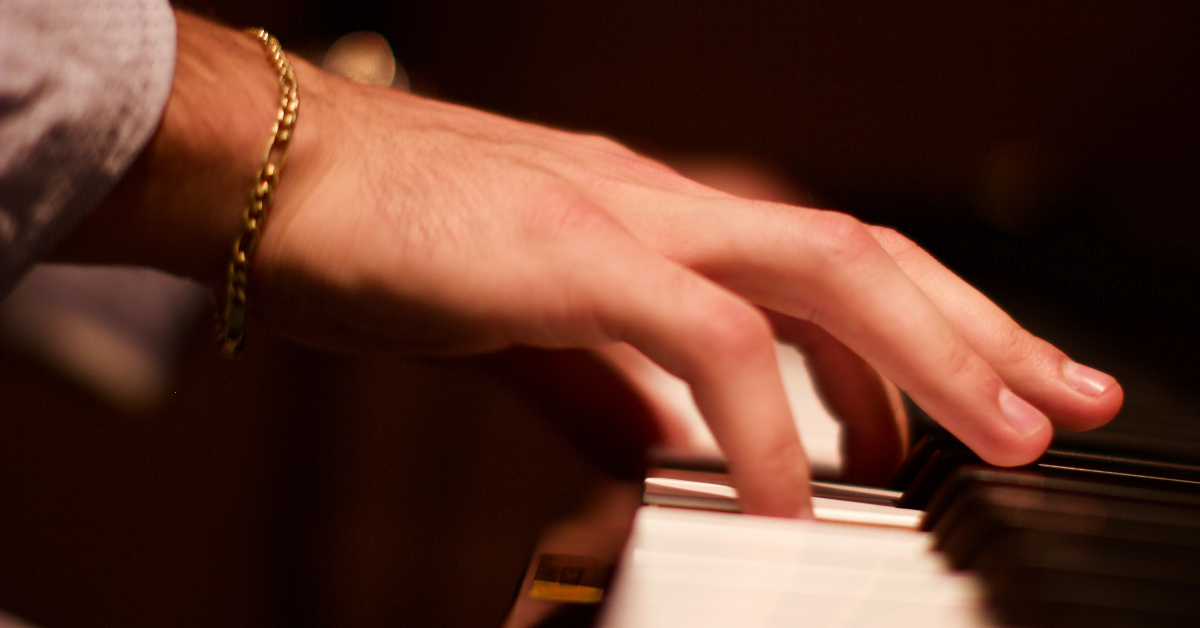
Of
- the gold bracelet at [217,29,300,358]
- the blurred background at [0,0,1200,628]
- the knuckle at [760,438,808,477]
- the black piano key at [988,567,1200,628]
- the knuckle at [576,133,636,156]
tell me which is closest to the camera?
the black piano key at [988,567,1200,628]

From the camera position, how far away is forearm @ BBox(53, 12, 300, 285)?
478 mm

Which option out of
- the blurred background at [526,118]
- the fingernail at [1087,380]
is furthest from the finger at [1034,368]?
the blurred background at [526,118]

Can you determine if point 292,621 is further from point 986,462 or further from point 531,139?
point 986,462

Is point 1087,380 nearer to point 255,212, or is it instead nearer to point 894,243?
point 894,243

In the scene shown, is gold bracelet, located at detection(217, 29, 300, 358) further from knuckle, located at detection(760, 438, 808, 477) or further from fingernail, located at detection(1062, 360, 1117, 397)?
fingernail, located at detection(1062, 360, 1117, 397)

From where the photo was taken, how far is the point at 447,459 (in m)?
1.75

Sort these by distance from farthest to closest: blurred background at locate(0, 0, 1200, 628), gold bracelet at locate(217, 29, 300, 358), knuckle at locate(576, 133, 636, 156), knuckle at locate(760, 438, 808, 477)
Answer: blurred background at locate(0, 0, 1200, 628) → knuckle at locate(576, 133, 636, 156) → gold bracelet at locate(217, 29, 300, 358) → knuckle at locate(760, 438, 808, 477)

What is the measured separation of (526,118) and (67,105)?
4.19ft

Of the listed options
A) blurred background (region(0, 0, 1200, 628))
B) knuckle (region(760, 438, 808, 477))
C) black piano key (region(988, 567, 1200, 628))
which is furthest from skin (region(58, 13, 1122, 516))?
blurred background (region(0, 0, 1200, 628))

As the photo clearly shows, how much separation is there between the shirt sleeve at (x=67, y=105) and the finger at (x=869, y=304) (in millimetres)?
353

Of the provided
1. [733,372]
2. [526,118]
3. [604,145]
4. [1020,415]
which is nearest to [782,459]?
[733,372]

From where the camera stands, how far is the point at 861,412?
0.54 meters

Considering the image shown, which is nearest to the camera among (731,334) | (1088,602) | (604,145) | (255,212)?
(1088,602)

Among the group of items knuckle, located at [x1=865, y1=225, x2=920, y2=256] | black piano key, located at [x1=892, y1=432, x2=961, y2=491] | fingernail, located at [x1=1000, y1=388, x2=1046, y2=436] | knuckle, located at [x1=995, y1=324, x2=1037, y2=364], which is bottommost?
black piano key, located at [x1=892, y1=432, x2=961, y2=491]
